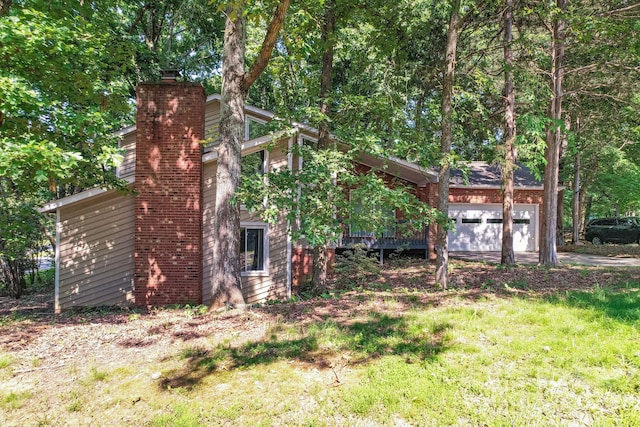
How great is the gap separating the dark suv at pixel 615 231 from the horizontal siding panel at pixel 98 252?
23419 mm

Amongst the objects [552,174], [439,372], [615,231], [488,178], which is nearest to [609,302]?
Result: [439,372]

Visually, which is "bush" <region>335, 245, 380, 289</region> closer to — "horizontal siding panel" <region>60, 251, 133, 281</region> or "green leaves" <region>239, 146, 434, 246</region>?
"green leaves" <region>239, 146, 434, 246</region>

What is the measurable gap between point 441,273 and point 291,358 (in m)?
5.84

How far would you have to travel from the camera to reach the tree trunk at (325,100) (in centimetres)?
903

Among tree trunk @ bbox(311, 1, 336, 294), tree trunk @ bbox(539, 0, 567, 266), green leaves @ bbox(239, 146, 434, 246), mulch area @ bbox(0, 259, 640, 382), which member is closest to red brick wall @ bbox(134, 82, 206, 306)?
mulch area @ bbox(0, 259, 640, 382)

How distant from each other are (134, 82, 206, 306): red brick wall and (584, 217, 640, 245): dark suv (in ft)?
72.0

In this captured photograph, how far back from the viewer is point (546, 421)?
2.98 m

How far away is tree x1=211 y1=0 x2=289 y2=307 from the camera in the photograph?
275 inches

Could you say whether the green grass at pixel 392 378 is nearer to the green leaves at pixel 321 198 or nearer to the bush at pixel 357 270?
the green leaves at pixel 321 198

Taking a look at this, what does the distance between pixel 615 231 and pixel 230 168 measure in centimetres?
2228

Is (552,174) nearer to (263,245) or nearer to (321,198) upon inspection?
(321,198)

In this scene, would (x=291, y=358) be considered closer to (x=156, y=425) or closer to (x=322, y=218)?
(x=156, y=425)

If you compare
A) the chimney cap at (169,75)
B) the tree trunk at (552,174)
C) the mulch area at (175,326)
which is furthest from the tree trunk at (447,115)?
the chimney cap at (169,75)

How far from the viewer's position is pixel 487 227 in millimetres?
18297
